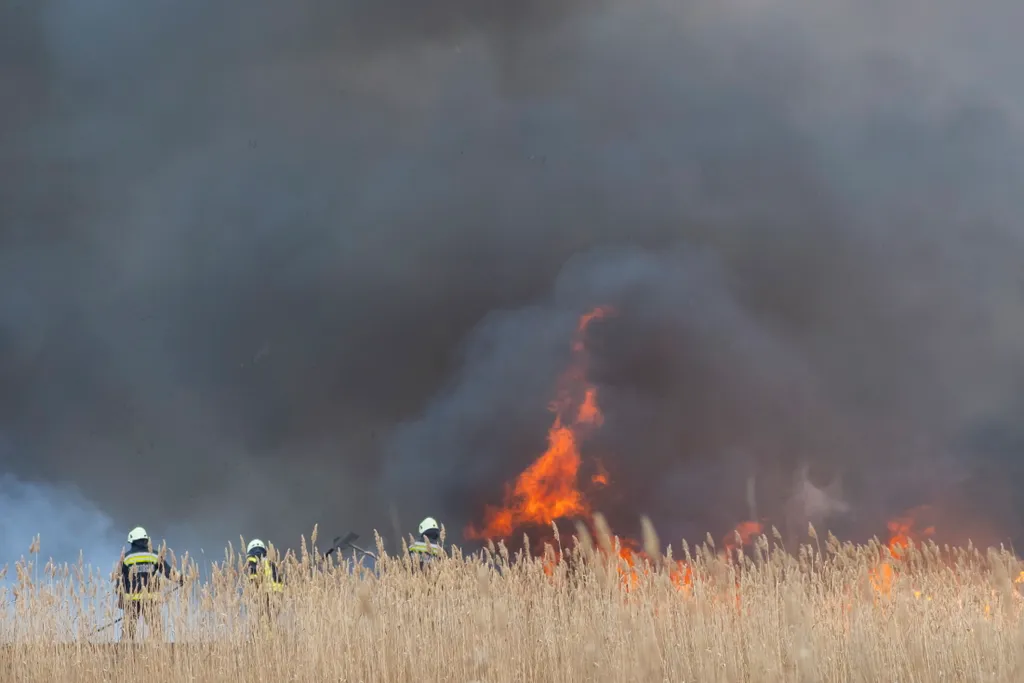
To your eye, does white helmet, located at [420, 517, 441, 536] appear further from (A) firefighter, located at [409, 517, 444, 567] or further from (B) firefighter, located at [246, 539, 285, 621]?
(B) firefighter, located at [246, 539, 285, 621]

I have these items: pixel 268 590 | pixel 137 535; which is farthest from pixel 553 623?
pixel 137 535

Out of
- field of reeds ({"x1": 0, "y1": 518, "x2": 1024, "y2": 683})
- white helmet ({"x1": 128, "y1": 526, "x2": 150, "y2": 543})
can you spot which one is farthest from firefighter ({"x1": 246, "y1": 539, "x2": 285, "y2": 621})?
white helmet ({"x1": 128, "y1": 526, "x2": 150, "y2": 543})

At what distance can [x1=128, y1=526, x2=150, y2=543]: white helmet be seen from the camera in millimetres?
12155

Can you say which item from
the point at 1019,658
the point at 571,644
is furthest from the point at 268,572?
the point at 1019,658

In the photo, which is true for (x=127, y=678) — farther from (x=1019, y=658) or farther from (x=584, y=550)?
(x=1019, y=658)

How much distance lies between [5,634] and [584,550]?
5.39 m

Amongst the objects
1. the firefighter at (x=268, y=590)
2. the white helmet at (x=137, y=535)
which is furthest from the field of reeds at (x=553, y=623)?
the white helmet at (x=137, y=535)

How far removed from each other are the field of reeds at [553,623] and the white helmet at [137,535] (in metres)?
3.50

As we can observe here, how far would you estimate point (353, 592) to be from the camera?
28.1 ft

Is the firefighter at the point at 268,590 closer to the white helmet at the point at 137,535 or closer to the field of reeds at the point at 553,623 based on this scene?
the field of reeds at the point at 553,623

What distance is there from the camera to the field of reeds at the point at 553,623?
7.43 meters

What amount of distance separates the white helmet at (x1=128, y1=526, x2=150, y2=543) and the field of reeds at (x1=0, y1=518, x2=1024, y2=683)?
3.50 meters

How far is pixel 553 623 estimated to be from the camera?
8.17 meters

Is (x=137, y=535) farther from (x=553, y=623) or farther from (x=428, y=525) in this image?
(x=553, y=623)
